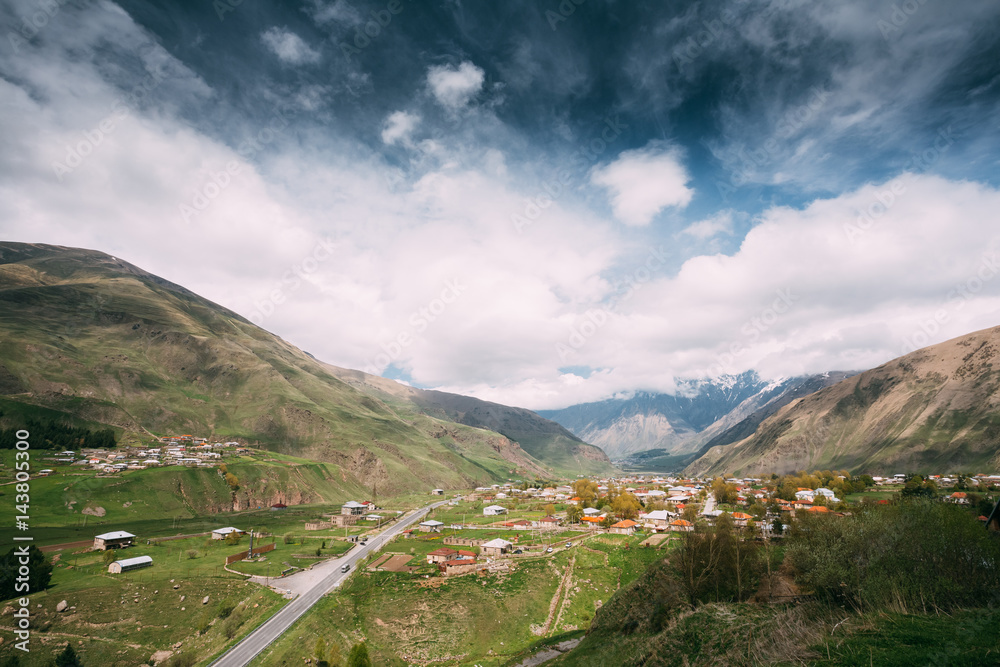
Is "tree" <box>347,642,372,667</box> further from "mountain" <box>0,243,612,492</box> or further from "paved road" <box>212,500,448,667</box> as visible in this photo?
"mountain" <box>0,243,612,492</box>

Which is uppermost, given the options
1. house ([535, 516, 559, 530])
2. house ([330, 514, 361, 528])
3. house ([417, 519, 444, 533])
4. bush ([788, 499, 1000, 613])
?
bush ([788, 499, 1000, 613])

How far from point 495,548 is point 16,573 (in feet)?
193

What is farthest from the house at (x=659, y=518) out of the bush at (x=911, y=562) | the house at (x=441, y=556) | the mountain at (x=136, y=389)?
the mountain at (x=136, y=389)

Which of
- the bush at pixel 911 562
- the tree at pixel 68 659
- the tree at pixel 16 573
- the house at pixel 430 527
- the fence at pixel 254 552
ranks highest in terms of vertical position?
the bush at pixel 911 562

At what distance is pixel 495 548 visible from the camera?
2795 inches

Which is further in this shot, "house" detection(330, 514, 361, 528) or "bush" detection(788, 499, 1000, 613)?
"house" detection(330, 514, 361, 528)

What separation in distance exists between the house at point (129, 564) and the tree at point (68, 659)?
58.1 ft

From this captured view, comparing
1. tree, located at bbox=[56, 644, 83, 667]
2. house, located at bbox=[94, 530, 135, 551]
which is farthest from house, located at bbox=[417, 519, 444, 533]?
tree, located at bbox=[56, 644, 83, 667]

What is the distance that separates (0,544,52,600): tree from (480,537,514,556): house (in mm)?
55540

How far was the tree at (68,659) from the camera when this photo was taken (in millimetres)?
38562

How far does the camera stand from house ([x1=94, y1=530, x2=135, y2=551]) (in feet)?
210

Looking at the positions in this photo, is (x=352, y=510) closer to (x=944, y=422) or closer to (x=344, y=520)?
(x=344, y=520)

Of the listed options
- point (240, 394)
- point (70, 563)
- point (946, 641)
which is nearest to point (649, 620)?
point (946, 641)

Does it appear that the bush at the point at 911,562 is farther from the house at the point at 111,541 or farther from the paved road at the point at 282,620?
the house at the point at 111,541
